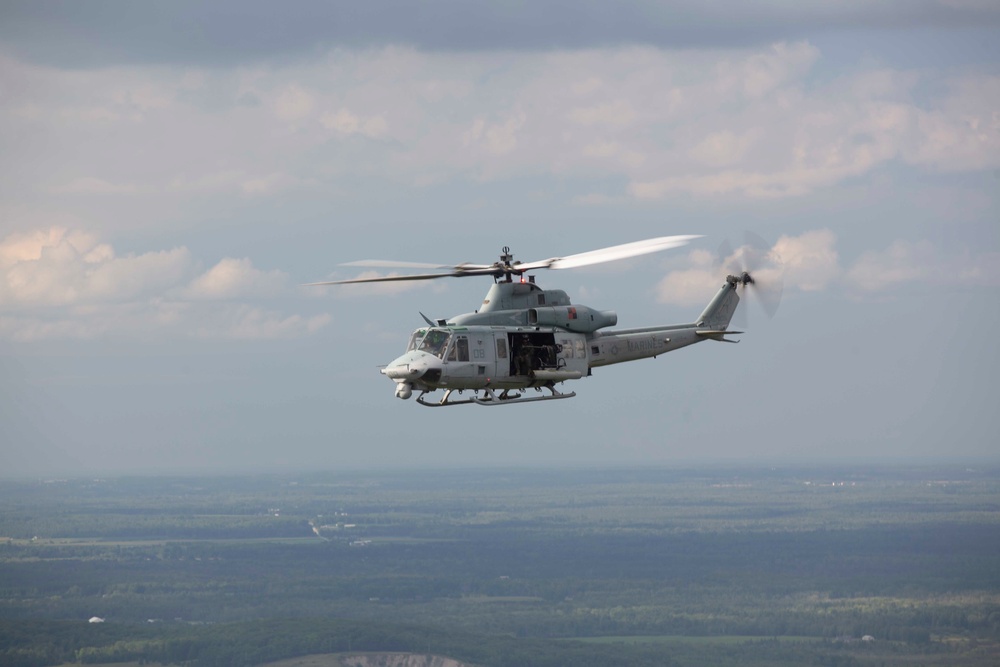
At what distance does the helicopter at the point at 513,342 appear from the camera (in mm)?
48469

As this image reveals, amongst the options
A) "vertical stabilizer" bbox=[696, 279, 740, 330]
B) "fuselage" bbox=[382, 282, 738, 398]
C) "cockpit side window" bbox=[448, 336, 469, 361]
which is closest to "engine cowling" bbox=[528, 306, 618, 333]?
"fuselage" bbox=[382, 282, 738, 398]

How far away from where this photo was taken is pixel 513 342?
50.7 m

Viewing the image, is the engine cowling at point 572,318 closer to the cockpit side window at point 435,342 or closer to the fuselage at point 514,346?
the fuselage at point 514,346

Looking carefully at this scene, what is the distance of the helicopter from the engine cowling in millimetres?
36

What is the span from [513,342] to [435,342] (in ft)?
10.5

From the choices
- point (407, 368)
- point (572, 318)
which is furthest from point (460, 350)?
point (572, 318)

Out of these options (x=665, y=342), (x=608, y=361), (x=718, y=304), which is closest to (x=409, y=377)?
(x=608, y=361)

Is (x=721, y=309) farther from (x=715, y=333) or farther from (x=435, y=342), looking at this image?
(x=435, y=342)

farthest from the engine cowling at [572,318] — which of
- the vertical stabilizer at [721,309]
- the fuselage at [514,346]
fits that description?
the vertical stabilizer at [721,309]

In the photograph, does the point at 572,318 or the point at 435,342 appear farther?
the point at 572,318

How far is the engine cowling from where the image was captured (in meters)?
51.7

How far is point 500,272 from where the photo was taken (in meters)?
51.8

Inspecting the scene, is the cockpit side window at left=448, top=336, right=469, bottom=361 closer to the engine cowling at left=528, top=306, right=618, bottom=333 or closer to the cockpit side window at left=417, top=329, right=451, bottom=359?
the cockpit side window at left=417, top=329, right=451, bottom=359

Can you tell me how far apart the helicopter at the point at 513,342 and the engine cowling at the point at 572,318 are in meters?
0.04
